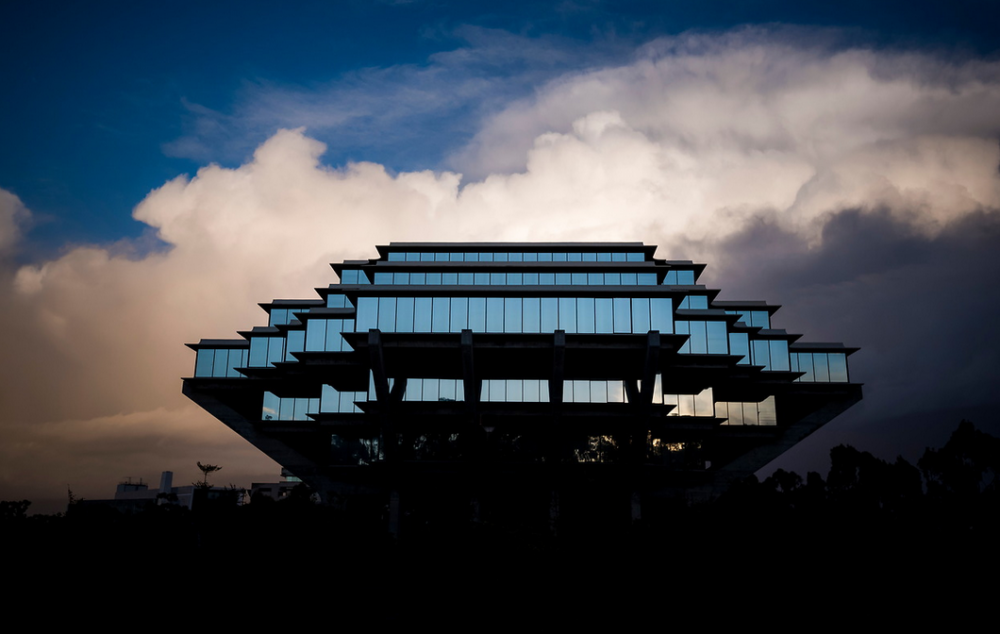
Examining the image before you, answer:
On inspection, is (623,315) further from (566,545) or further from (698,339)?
(566,545)

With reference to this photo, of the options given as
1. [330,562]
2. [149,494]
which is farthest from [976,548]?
[149,494]

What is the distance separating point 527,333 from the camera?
52.5m

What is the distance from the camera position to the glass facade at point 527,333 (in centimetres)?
5359

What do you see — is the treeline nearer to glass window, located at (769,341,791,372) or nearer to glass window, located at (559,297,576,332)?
glass window, located at (559,297,576,332)

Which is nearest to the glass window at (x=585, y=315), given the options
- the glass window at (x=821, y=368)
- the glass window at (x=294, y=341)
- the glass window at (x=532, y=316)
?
the glass window at (x=532, y=316)

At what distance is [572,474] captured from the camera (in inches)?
2274

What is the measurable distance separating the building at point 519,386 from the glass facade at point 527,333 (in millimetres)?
122

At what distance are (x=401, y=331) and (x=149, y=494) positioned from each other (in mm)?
40477

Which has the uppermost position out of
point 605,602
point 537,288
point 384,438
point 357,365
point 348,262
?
point 348,262

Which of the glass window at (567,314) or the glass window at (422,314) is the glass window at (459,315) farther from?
the glass window at (567,314)

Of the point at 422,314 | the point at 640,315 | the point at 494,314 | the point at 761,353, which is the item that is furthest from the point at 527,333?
the point at 761,353

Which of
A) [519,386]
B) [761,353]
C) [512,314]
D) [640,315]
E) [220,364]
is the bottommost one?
[519,386]

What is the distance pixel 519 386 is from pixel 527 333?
15.0ft

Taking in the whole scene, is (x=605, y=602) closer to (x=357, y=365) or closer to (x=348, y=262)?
(x=357, y=365)
